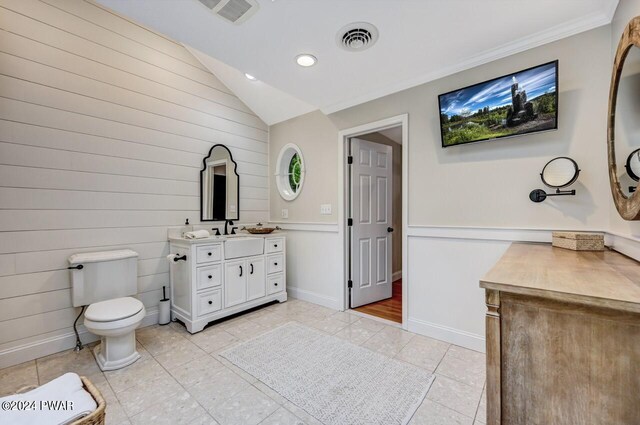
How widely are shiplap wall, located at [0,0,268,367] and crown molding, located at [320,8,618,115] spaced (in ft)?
7.36

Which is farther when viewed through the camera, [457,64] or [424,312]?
[424,312]

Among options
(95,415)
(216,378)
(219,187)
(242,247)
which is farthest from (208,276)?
(95,415)

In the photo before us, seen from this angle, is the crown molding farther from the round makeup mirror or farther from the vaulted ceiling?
the round makeup mirror

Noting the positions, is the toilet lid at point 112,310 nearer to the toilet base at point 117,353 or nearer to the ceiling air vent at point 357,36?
the toilet base at point 117,353

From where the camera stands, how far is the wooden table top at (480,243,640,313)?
751 millimetres

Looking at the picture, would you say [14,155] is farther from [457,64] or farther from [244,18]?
[457,64]

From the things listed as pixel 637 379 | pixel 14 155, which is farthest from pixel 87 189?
pixel 637 379

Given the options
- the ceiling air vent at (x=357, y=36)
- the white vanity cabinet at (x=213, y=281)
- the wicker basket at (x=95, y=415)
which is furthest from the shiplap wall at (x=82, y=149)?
the ceiling air vent at (x=357, y=36)

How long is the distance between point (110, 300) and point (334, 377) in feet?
6.45

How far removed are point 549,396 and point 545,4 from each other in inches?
83.5

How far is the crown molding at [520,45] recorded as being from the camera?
1.73 meters

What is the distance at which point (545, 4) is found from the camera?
5.39 ft

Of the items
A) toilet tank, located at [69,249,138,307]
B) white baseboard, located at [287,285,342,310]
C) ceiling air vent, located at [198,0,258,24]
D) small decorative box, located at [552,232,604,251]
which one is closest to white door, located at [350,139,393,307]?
white baseboard, located at [287,285,342,310]

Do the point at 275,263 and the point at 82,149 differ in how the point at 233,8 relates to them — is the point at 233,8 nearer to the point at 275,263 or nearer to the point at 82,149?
the point at 82,149
